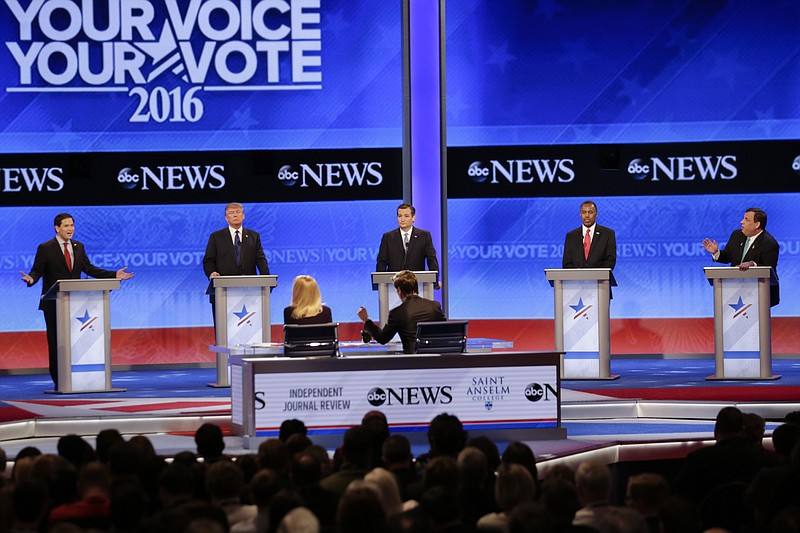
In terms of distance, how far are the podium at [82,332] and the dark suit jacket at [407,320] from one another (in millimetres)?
2731

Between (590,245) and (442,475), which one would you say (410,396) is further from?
(590,245)

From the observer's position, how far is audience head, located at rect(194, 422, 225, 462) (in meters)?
5.47

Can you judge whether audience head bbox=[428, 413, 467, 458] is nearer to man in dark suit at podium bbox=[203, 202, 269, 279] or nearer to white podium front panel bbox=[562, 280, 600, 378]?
white podium front panel bbox=[562, 280, 600, 378]

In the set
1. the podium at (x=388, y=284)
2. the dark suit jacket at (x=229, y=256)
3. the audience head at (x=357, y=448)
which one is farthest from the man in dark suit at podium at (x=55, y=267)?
the audience head at (x=357, y=448)

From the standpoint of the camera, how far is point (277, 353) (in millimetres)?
7555

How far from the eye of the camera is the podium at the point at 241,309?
9.84 m

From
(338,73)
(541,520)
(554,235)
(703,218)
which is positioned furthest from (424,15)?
(541,520)

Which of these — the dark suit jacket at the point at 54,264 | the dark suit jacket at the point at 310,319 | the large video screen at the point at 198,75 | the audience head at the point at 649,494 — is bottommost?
the audience head at the point at 649,494

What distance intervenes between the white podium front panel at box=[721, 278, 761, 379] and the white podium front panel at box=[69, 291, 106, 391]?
16.4 ft

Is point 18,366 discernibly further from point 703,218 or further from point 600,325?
point 703,218

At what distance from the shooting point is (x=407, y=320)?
774 centimetres

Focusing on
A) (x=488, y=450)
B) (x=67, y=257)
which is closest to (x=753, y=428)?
(x=488, y=450)

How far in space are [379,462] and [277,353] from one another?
2.20m

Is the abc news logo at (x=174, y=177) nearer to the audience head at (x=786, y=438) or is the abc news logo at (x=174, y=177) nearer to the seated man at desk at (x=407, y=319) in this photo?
the seated man at desk at (x=407, y=319)
